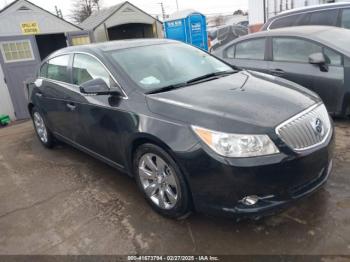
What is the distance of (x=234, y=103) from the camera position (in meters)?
2.49

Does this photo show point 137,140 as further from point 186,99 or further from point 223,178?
point 223,178

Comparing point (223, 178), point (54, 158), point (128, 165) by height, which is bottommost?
point (54, 158)

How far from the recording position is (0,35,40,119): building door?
8655 mm

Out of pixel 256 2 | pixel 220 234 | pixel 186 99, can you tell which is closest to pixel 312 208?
pixel 220 234

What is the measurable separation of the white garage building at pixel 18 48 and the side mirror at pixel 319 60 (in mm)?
7287

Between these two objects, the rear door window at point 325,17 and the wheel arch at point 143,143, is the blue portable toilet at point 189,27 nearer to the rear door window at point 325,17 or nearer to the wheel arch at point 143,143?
the rear door window at point 325,17

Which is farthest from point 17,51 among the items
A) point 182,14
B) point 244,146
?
point 244,146

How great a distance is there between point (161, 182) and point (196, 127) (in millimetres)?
682

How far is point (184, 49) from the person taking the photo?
3779 millimetres

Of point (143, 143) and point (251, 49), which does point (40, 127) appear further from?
point (251, 49)

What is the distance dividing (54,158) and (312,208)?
3.55 metres

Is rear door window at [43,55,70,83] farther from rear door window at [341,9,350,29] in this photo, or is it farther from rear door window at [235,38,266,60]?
rear door window at [341,9,350,29]

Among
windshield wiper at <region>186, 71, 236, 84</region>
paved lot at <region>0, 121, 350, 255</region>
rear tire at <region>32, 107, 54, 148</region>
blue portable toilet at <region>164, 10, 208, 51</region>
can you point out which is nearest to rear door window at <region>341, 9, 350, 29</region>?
paved lot at <region>0, 121, 350, 255</region>

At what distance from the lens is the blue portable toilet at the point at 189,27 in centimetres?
1159
